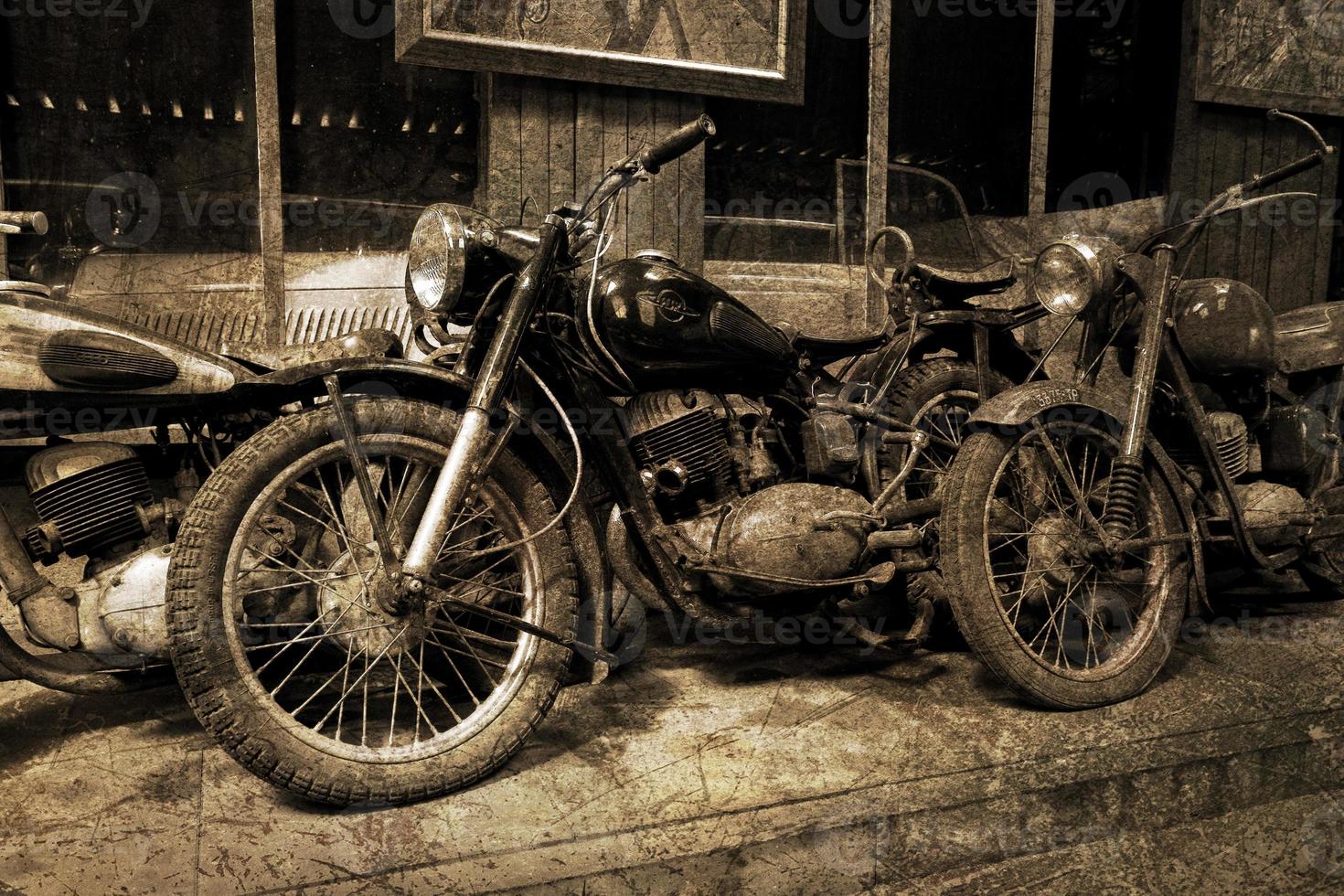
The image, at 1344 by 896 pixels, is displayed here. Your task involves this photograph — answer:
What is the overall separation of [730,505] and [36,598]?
1.61 metres

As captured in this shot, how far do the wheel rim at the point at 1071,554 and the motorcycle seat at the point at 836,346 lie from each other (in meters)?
0.58

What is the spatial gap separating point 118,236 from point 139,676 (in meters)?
1.55

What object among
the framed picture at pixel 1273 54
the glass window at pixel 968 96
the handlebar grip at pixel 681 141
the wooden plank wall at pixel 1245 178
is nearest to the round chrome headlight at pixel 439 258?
the handlebar grip at pixel 681 141

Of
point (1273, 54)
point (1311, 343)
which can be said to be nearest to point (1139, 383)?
point (1311, 343)

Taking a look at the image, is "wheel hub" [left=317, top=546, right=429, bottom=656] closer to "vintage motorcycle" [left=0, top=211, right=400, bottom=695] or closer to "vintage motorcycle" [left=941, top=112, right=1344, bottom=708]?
"vintage motorcycle" [left=0, top=211, right=400, bottom=695]

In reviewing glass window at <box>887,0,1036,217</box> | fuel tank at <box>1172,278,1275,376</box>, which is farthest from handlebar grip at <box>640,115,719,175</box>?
glass window at <box>887,0,1036,217</box>

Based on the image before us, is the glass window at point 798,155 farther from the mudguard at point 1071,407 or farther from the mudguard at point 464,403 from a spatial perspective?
the mudguard at point 464,403

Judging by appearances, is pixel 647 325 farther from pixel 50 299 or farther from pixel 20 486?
pixel 20 486

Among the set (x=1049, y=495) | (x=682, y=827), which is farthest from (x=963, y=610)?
(x=682, y=827)

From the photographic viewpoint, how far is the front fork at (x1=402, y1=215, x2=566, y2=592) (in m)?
2.09

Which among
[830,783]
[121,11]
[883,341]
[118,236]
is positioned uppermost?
[121,11]

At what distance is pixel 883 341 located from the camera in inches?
129

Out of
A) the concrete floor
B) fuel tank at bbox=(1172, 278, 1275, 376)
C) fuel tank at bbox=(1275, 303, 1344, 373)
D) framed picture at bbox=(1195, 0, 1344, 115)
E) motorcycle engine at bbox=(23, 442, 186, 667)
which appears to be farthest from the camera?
framed picture at bbox=(1195, 0, 1344, 115)

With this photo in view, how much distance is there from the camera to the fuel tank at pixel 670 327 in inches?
96.3
